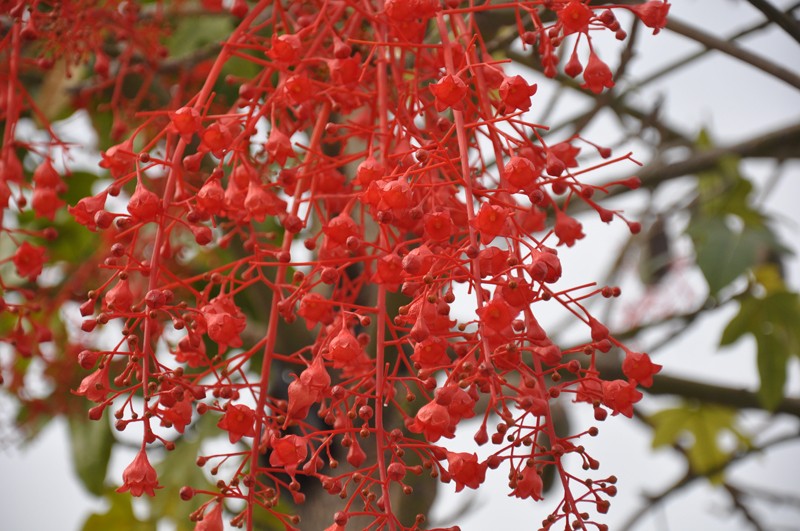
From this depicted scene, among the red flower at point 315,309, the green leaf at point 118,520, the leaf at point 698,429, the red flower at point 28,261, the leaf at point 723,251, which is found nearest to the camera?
the red flower at point 315,309

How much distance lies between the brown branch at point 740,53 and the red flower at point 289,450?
54cm

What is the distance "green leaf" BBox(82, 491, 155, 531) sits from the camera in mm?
1423

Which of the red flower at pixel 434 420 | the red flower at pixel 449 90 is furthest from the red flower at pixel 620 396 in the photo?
the red flower at pixel 449 90

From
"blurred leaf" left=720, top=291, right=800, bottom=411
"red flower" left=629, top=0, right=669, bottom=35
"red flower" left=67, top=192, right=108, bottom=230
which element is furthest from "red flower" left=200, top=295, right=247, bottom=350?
"blurred leaf" left=720, top=291, right=800, bottom=411

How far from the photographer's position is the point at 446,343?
1.82ft

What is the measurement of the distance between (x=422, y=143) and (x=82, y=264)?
0.92 metres

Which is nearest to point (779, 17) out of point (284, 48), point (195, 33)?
point (284, 48)

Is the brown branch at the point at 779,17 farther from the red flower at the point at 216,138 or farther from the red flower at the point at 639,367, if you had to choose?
the red flower at the point at 216,138

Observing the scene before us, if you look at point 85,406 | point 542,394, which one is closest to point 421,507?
point 542,394

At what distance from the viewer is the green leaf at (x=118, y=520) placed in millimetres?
1423

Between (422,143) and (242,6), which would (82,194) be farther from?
(422,143)

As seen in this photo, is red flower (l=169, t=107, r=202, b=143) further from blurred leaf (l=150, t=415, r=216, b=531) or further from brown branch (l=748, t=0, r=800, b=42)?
blurred leaf (l=150, t=415, r=216, b=531)

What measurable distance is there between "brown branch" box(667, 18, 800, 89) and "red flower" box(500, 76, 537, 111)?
0.32m

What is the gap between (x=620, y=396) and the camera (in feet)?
1.85
